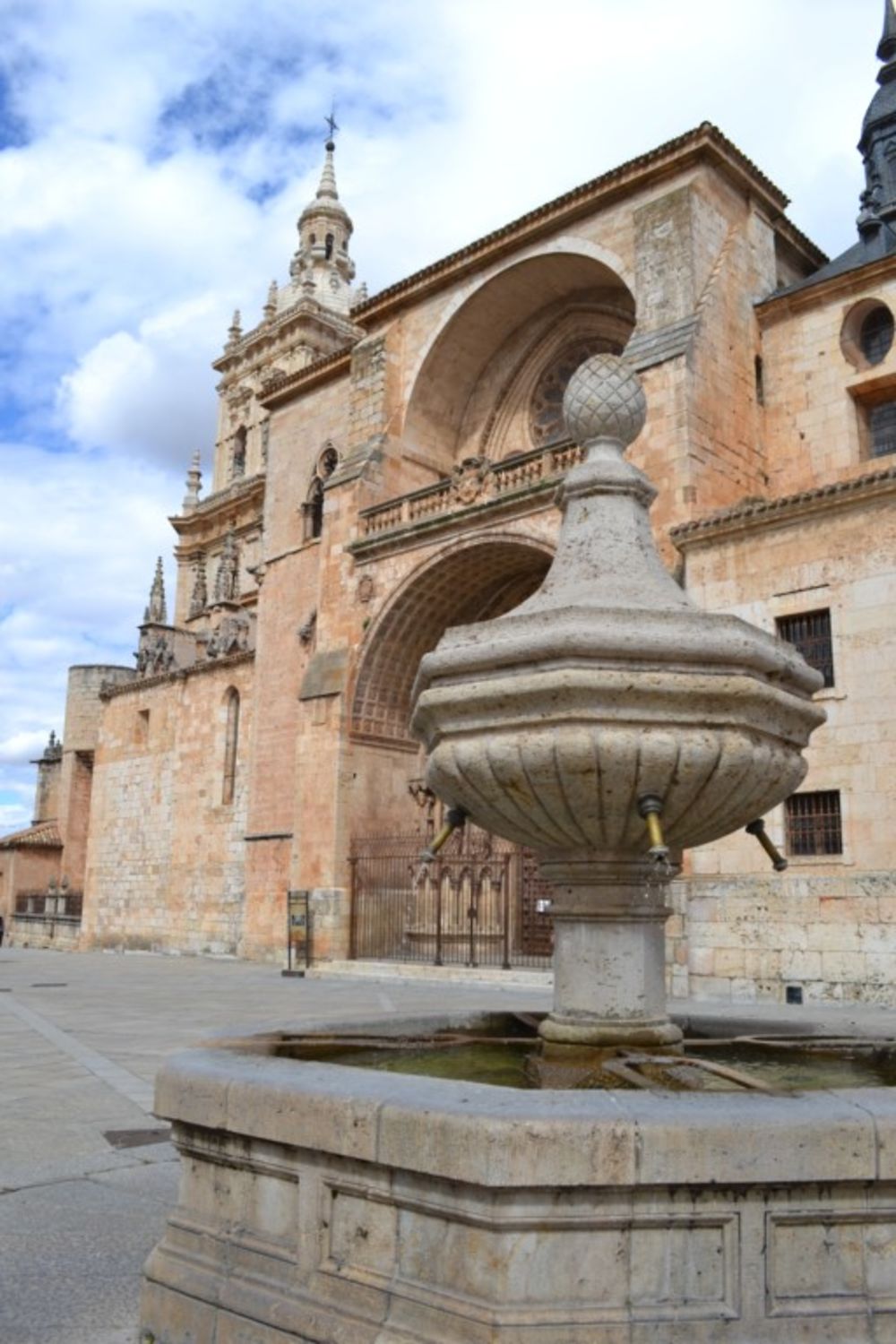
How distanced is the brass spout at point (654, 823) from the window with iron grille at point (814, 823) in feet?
32.9

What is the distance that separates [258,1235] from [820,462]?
52.5ft

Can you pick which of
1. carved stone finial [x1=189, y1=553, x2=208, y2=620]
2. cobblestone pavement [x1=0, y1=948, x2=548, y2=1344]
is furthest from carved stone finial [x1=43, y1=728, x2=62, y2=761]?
cobblestone pavement [x1=0, y1=948, x2=548, y2=1344]

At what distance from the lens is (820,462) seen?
16906 millimetres

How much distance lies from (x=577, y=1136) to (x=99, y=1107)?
4.58 metres

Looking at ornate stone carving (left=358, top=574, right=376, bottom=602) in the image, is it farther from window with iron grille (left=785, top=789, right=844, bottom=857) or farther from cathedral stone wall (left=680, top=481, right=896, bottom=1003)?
window with iron grille (left=785, top=789, right=844, bottom=857)

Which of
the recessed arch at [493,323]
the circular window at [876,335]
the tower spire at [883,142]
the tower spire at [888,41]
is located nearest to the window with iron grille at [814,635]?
the circular window at [876,335]

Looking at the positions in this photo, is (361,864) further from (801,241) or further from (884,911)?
(801,241)

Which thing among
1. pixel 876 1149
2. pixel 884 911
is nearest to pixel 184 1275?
pixel 876 1149

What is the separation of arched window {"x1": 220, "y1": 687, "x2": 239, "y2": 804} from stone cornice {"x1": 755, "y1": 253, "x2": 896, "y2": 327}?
46.0 feet

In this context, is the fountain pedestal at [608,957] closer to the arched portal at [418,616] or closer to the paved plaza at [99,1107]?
the paved plaza at [99,1107]

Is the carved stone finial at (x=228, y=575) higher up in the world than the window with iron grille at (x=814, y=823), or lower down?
higher up

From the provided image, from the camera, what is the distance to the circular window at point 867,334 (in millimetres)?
16844

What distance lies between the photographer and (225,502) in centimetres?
4691

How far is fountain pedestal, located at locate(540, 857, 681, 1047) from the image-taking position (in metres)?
3.66
